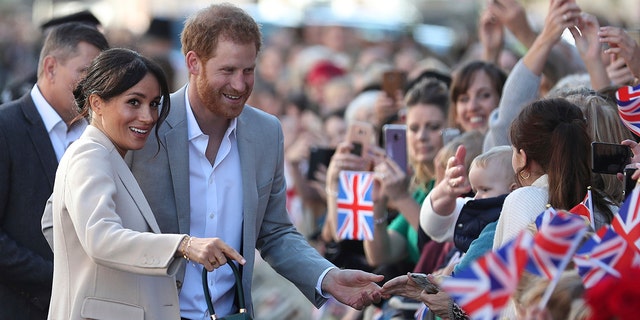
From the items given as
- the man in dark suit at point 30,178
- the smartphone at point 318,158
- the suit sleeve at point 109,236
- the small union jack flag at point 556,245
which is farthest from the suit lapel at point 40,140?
the smartphone at point 318,158

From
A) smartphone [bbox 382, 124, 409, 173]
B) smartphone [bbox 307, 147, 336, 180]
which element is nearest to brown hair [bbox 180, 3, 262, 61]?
smartphone [bbox 382, 124, 409, 173]

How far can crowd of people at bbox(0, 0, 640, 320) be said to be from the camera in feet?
15.6

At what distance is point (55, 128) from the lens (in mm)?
6098

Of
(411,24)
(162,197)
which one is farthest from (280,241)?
(411,24)

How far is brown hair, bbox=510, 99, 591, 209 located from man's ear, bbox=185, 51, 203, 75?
1441mm

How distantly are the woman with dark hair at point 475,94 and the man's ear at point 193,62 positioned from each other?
103 inches

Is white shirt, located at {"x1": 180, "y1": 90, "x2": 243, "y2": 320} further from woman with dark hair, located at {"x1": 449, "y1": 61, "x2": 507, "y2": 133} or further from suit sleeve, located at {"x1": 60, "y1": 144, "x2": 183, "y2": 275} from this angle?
woman with dark hair, located at {"x1": 449, "y1": 61, "x2": 507, "y2": 133}

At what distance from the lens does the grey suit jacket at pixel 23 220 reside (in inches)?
227

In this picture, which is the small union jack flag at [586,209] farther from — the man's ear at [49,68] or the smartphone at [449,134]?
the man's ear at [49,68]

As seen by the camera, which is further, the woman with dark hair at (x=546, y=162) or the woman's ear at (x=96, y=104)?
the woman's ear at (x=96, y=104)

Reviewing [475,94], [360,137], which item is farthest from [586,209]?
[360,137]

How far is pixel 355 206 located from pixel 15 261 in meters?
2.49

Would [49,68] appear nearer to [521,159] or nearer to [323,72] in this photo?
[521,159]

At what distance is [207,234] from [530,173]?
1.43 m
